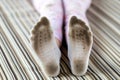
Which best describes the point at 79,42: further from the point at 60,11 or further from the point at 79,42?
the point at 60,11

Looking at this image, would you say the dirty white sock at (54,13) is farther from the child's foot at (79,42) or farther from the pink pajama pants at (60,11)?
the child's foot at (79,42)

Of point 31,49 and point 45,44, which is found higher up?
point 45,44

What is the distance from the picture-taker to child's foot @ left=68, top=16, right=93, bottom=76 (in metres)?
0.76

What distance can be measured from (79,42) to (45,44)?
4.1 inches

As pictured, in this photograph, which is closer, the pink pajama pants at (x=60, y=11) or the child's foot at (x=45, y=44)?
the child's foot at (x=45, y=44)

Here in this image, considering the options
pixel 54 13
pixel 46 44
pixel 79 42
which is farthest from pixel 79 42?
pixel 54 13

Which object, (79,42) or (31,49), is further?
(31,49)

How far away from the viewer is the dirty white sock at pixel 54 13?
3.02ft

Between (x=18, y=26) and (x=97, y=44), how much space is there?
1.16 feet

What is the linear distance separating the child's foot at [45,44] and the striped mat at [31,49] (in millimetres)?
73

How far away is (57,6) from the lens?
1004 mm

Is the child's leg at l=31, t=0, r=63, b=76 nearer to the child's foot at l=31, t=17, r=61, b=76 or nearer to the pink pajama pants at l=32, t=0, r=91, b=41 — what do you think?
the child's foot at l=31, t=17, r=61, b=76

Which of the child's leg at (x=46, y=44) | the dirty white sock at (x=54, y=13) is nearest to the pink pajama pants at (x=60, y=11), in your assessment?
the dirty white sock at (x=54, y=13)

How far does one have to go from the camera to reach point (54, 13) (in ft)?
3.17
